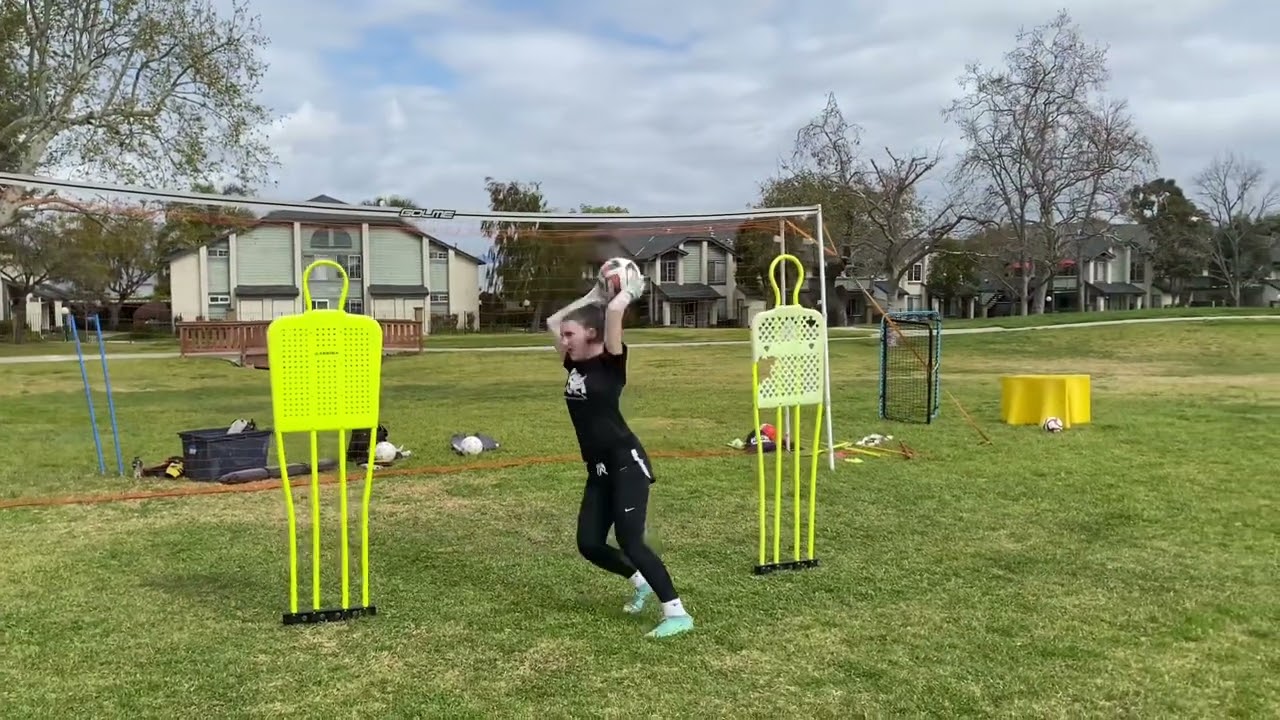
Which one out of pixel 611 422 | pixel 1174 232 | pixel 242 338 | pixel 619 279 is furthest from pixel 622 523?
pixel 1174 232

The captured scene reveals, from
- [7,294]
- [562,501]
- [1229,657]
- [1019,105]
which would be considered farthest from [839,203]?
[1229,657]

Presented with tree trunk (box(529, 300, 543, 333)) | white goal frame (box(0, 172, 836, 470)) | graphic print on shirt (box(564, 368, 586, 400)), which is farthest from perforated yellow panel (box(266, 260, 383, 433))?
white goal frame (box(0, 172, 836, 470))

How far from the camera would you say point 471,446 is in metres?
9.98

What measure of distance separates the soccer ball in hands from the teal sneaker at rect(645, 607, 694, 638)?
61.0 inches

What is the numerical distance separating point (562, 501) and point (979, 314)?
71846mm

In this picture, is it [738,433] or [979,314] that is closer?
[738,433]

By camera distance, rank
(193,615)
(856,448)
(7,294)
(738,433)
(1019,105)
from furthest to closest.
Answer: (1019,105) → (7,294) → (738,433) → (856,448) → (193,615)

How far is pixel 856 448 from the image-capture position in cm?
992

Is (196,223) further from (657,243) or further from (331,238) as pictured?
(657,243)

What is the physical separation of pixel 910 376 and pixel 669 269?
768 centimetres

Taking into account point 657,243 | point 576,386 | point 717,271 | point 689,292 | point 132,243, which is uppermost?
point 132,243

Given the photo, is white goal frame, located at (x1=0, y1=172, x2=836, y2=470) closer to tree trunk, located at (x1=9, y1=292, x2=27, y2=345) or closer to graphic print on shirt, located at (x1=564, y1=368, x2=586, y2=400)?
graphic print on shirt, located at (x1=564, y1=368, x2=586, y2=400)

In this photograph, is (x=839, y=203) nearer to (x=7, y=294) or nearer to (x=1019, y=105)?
(x=1019, y=105)

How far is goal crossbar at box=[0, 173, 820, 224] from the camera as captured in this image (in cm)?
725
